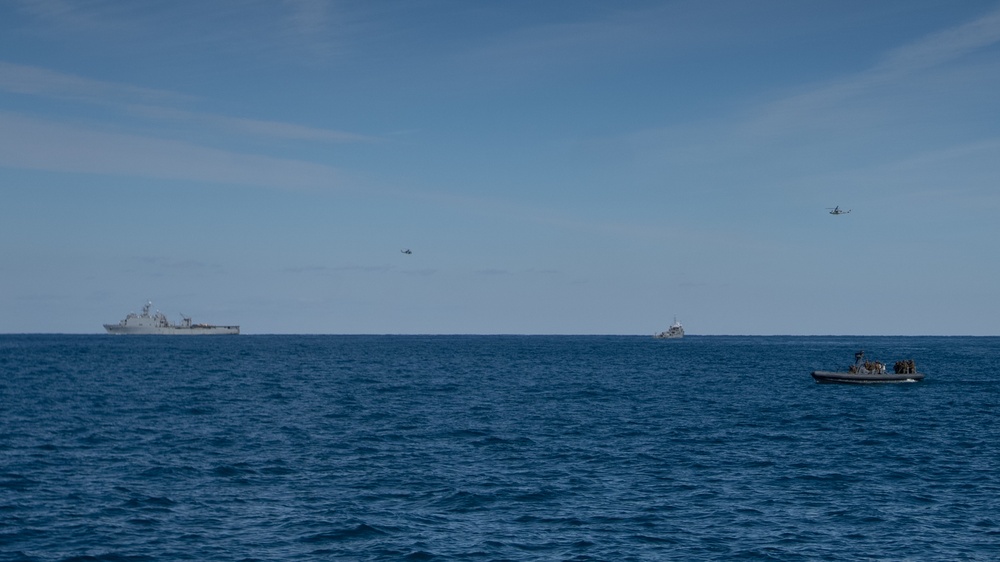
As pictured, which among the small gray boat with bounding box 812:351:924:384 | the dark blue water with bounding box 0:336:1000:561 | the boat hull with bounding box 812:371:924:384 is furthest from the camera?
the small gray boat with bounding box 812:351:924:384

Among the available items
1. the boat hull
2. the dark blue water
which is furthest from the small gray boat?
the dark blue water

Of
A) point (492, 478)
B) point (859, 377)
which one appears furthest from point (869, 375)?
point (492, 478)

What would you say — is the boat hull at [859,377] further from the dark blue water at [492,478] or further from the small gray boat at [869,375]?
the dark blue water at [492,478]

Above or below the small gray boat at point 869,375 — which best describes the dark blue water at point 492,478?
below

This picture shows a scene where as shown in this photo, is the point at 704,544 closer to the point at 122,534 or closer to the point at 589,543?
the point at 589,543

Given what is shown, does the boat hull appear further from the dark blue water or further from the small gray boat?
the dark blue water

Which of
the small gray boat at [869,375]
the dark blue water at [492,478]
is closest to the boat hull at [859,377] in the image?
the small gray boat at [869,375]

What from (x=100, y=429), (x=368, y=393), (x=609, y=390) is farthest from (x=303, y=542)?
(x=609, y=390)

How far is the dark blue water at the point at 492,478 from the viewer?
98.2 feet

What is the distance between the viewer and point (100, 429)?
55688mm

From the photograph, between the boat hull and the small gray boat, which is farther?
the small gray boat

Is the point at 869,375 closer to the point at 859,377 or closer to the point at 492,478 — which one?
the point at 859,377

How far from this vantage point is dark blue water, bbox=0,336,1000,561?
2992 cm

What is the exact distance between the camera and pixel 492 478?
134ft
